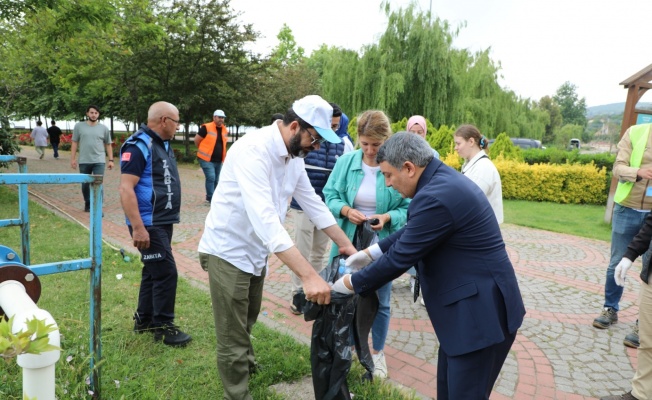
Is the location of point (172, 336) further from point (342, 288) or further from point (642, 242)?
point (642, 242)

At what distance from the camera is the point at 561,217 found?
1109 cm

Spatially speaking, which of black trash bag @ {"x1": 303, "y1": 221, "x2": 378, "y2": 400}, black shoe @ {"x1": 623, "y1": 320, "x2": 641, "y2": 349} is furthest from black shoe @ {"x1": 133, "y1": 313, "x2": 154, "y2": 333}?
black shoe @ {"x1": 623, "y1": 320, "x2": 641, "y2": 349}

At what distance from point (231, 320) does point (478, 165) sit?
2.78 metres

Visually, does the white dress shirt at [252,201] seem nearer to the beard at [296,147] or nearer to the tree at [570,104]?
the beard at [296,147]

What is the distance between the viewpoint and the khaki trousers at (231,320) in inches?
97.8

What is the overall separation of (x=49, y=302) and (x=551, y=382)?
4587mm

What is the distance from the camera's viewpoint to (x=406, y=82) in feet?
59.3

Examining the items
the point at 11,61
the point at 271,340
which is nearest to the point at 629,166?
the point at 271,340

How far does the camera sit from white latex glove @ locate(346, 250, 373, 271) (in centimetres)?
261

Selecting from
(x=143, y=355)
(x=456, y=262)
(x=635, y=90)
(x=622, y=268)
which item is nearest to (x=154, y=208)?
(x=143, y=355)

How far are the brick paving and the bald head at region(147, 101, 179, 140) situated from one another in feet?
6.63

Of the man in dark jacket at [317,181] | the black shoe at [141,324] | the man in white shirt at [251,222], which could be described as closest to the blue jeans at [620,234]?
the man in dark jacket at [317,181]

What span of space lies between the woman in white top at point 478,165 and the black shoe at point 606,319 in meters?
1.63

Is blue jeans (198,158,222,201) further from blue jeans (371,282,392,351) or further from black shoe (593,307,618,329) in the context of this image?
black shoe (593,307,618,329)
